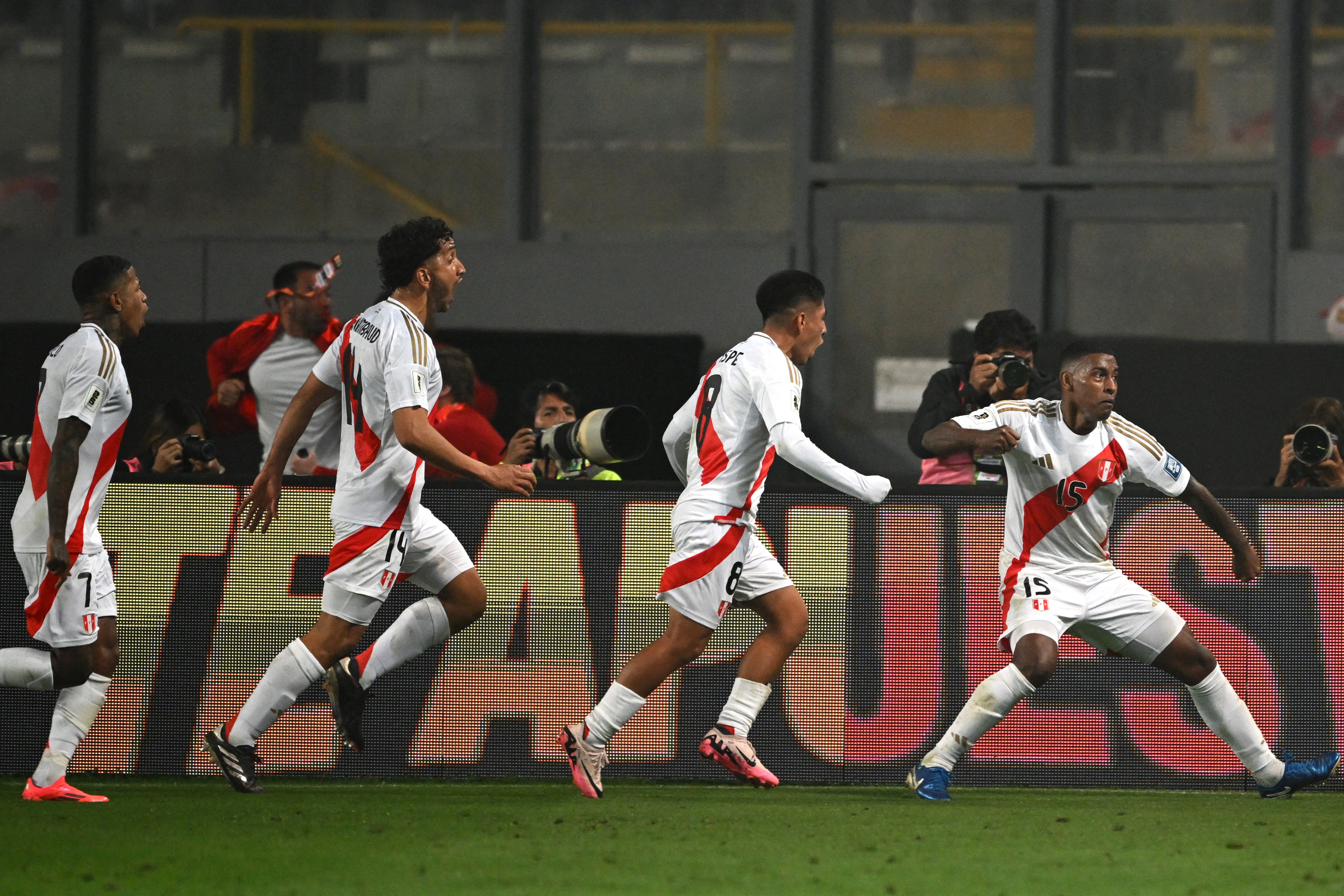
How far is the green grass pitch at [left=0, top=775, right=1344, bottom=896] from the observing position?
5.05m

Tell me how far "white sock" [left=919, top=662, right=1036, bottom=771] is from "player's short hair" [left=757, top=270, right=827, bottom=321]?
1.60 meters

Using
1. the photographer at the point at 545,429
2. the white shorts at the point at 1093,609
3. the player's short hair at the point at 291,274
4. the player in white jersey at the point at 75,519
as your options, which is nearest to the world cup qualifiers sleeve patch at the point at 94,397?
the player in white jersey at the point at 75,519

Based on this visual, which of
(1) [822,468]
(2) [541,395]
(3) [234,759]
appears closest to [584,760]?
(3) [234,759]

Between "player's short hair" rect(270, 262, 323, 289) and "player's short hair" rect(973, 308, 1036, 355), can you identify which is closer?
"player's short hair" rect(973, 308, 1036, 355)

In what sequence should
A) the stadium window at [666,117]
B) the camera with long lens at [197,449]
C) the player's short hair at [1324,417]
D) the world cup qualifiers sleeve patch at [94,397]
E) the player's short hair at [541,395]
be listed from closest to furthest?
the world cup qualifiers sleeve patch at [94,397]
the camera with long lens at [197,449]
the player's short hair at [1324,417]
the player's short hair at [541,395]
the stadium window at [666,117]

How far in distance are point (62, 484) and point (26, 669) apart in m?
0.80

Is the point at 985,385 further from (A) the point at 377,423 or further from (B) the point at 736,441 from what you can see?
(A) the point at 377,423

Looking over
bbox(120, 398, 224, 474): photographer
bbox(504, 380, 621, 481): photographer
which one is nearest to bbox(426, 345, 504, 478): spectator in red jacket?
bbox(504, 380, 621, 481): photographer

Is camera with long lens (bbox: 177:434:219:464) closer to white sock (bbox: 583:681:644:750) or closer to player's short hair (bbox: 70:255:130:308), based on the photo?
player's short hair (bbox: 70:255:130:308)

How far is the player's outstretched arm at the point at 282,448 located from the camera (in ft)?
22.5

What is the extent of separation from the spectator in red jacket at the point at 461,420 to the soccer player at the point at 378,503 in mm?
1179

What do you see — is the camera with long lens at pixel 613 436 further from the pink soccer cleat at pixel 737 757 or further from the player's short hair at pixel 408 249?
the pink soccer cleat at pixel 737 757

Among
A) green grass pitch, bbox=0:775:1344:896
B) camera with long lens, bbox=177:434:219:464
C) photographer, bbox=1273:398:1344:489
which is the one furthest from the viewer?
photographer, bbox=1273:398:1344:489

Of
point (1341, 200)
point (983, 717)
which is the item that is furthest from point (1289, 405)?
point (983, 717)
